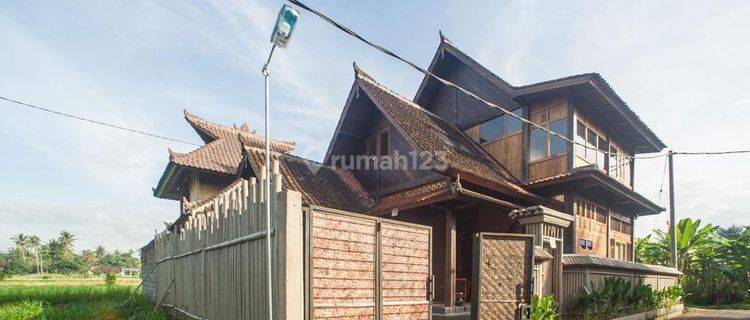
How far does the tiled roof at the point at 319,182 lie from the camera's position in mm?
11148

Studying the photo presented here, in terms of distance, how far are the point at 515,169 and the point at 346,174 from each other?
17.0 ft

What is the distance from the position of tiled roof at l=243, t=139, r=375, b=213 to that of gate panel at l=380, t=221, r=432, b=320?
465cm

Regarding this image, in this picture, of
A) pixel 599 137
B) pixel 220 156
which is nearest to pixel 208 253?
pixel 220 156

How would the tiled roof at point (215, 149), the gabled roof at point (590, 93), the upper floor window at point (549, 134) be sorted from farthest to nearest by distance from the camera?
the tiled roof at point (215, 149)
the upper floor window at point (549, 134)
the gabled roof at point (590, 93)

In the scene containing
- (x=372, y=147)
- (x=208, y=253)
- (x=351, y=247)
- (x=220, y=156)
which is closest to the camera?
(x=351, y=247)

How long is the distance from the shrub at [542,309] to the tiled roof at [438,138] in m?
3.30

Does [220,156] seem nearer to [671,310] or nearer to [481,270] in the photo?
[481,270]

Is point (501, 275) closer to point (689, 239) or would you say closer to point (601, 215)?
point (601, 215)

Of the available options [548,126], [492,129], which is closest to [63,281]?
[492,129]

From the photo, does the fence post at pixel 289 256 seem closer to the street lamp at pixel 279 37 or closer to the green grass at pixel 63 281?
the street lamp at pixel 279 37

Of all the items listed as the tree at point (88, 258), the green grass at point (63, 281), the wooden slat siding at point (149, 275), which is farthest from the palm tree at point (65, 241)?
the wooden slat siding at point (149, 275)

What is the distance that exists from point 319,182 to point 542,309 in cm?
712

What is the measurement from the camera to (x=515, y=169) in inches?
493

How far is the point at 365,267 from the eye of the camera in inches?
219
